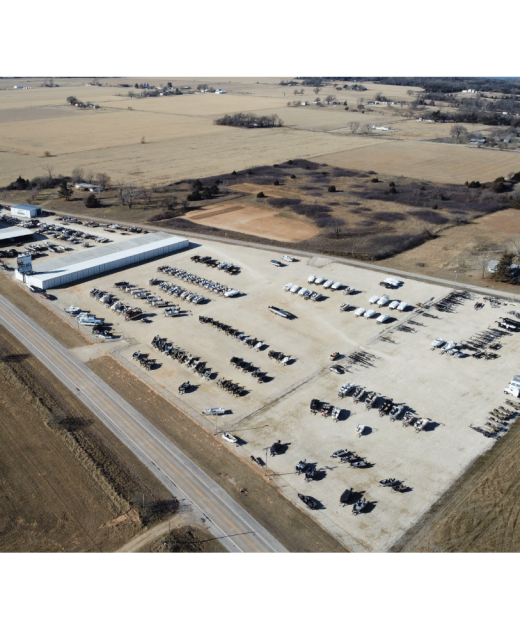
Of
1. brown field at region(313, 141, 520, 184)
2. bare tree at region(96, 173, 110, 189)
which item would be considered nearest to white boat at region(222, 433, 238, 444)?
bare tree at region(96, 173, 110, 189)

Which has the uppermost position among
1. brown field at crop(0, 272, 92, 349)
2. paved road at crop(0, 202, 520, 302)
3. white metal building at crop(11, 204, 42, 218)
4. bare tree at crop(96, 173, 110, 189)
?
bare tree at crop(96, 173, 110, 189)

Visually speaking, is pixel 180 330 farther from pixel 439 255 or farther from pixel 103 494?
pixel 439 255

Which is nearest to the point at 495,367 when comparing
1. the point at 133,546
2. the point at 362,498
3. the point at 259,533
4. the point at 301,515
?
the point at 362,498

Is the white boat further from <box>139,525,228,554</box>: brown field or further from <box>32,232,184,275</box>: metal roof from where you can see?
<box>32,232,184,275</box>: metal roof

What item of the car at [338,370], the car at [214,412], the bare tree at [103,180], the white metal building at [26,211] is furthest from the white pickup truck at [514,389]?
the bare tree at [103,180]

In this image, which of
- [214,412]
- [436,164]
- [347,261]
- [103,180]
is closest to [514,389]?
[214,412]

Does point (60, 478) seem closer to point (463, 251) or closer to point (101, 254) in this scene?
point (101, 254)
